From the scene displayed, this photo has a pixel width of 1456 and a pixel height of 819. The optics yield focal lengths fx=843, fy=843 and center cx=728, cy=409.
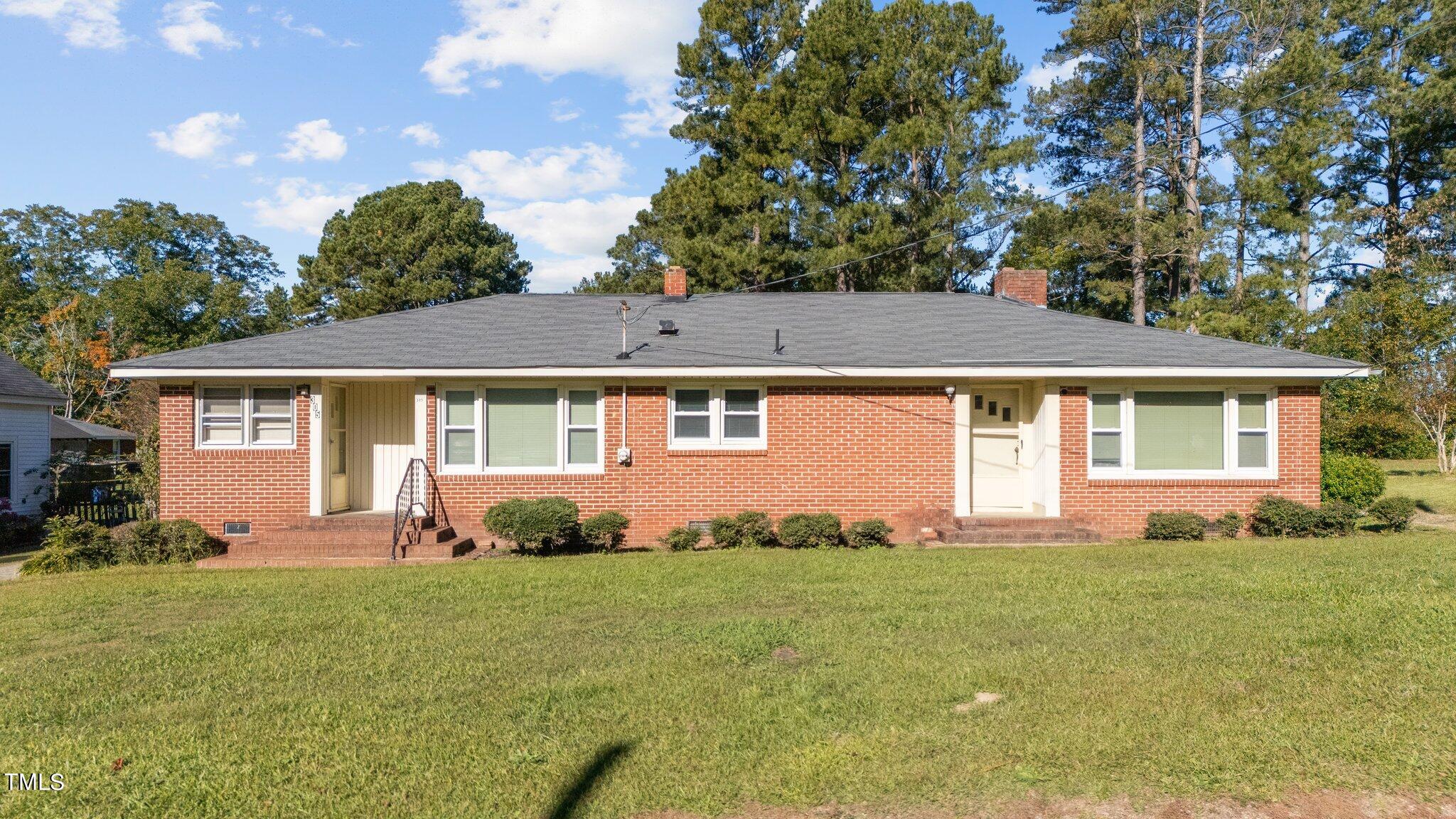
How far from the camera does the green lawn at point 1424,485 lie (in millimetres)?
16062

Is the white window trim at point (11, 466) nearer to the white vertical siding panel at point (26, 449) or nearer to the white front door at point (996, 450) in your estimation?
the white vertical siding panel at point (26, 449)

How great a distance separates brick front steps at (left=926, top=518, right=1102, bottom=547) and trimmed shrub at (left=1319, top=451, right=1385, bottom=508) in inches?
169

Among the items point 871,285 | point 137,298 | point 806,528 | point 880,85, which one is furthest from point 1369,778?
point 137,298

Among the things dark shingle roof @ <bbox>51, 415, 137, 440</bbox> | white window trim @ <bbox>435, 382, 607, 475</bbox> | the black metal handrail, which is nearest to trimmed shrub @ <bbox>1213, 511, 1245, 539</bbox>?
white window trim @ <bbox>435, 382, 607, 475</bbox>

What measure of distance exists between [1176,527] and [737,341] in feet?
23.8

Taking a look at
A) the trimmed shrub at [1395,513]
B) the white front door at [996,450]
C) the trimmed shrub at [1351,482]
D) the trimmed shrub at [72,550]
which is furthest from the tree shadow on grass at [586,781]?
the trimmed shrub at [1395,513]

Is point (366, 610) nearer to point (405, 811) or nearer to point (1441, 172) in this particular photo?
point (405, 811)

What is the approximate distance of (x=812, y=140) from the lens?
28125 millimetres

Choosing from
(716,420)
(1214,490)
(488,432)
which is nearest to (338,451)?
(488,432)

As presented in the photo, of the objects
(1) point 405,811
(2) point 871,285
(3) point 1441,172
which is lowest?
(1) point 405,811

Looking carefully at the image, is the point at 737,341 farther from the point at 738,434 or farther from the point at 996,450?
the point at 996,450

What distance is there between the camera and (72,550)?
38.9ft

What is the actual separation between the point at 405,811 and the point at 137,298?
44.8 meters

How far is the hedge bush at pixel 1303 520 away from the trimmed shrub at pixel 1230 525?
32 centimetres
